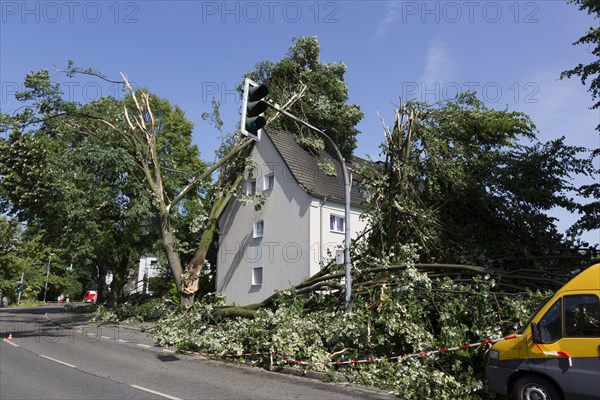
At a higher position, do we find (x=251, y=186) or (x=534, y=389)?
(x=251, y=186)

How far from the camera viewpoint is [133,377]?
9.41 meters

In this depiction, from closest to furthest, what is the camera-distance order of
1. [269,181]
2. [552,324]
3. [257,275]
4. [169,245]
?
[552,324], [169,245], [257,275], [269,181]

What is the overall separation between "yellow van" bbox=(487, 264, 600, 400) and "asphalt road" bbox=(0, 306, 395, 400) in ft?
7.68

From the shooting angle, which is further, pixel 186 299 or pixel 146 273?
pixel 146 273

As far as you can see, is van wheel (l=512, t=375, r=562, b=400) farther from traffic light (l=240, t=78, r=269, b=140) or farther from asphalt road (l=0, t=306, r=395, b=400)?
traffic light (l=240, t=78, r=269, b=140)

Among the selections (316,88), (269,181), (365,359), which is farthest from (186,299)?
(316,88)

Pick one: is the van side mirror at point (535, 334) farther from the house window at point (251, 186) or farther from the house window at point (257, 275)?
the house window at point (251, 186)

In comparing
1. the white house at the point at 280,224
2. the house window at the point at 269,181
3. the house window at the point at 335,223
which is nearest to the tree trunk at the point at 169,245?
the white house at the point at 280,224

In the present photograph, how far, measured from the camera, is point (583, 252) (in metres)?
10.4

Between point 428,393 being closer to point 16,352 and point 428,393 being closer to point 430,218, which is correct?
point 430,218

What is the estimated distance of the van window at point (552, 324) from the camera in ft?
20.9

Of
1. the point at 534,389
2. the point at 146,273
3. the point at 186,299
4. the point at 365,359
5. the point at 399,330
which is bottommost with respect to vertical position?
the point at 365,359

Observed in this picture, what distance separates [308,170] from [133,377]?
17116 millimetres

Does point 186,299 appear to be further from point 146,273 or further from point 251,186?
point 146,273
